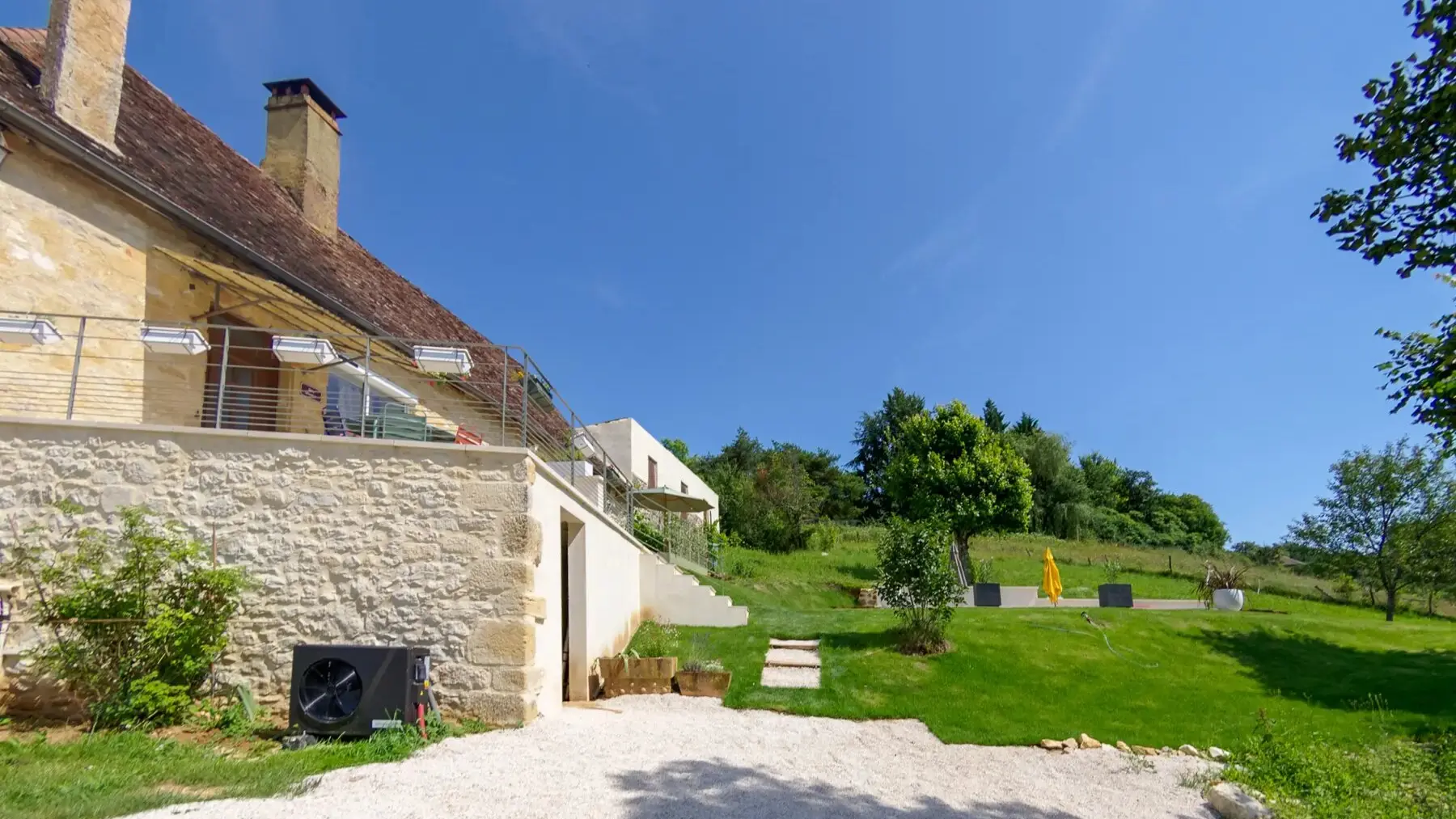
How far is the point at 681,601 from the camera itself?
14.8 meters

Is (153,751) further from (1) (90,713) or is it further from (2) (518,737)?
(2) (518,737)

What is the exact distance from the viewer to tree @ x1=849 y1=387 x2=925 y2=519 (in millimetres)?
53812

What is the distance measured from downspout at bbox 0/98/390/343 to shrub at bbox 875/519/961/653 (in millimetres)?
8470

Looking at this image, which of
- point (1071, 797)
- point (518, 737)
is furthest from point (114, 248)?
point (1071, 797)

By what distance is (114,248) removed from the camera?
351 inches

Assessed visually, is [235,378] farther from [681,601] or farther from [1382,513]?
[1382,513]

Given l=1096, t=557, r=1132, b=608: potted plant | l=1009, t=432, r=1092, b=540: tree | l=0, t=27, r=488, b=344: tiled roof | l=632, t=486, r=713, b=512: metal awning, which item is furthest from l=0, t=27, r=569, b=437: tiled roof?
l=1009, t=432, r=1092, b=540: tree

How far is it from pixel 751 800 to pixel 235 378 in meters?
8.58

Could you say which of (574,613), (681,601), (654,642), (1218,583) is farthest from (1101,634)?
(574,613)

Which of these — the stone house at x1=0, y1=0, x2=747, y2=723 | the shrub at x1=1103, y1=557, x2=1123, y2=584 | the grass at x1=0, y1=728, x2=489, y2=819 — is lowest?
the grass at x1=0, y1=728, x2=489, y2=819

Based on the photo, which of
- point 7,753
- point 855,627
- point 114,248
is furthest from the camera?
point 855,627

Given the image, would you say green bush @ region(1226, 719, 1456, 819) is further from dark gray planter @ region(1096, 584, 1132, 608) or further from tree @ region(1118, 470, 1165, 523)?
tree @ region(1118, 470, 1165, 523)

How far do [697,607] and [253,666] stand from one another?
8.06 metres

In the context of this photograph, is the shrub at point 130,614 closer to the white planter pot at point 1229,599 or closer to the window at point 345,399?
the window at point 345,399
